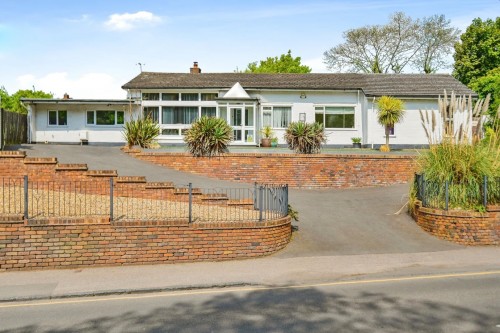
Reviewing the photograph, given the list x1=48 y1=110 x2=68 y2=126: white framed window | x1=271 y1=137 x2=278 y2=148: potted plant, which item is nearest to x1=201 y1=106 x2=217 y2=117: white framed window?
x1=271 y1=137 x2=278 y2=148: potted plant

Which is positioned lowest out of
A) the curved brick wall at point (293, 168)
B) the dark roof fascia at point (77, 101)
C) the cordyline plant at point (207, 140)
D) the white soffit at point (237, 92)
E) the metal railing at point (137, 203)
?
the metal railing at point (137, 203)

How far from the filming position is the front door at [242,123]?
2886cm

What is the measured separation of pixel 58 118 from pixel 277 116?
13.2 metres

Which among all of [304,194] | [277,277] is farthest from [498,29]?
[277,277]

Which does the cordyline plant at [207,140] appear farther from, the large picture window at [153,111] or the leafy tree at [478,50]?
the leafy tree at [478,50]

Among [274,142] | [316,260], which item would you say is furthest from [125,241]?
[274,142]

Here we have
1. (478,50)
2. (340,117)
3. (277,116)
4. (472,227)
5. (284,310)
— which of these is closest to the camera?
(284,310)

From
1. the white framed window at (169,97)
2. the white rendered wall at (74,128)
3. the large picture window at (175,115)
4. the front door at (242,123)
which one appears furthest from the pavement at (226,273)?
the white rendered wall at (74,128)

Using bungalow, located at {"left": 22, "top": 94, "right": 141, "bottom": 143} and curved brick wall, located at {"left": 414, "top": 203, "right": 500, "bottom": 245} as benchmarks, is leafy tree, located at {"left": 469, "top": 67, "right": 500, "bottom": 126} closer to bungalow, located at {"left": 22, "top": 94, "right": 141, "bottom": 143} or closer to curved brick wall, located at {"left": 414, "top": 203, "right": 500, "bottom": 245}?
curved brick wall, located at {"left": 414, "top": 203, "right": 500, "bottom": 245}

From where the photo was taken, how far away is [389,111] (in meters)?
27.2

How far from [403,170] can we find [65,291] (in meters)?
15.1

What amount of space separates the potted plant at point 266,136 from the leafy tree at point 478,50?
83.7 ft

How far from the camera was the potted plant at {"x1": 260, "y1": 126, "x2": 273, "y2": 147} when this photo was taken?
89.3ft

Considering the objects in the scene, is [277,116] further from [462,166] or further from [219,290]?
[219,290]
